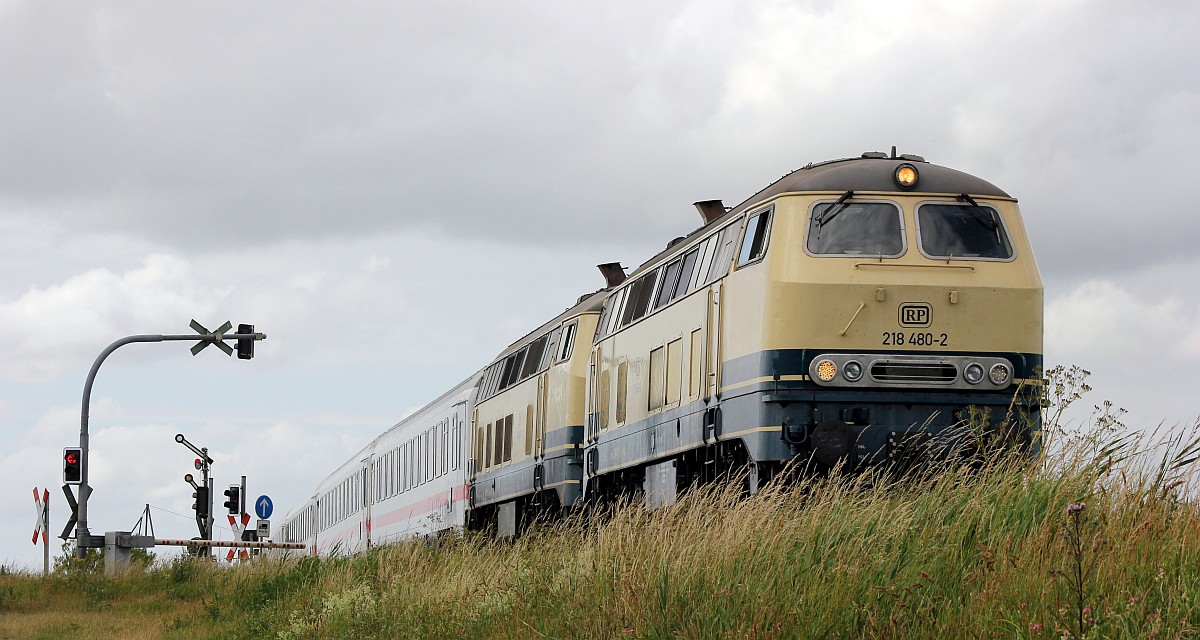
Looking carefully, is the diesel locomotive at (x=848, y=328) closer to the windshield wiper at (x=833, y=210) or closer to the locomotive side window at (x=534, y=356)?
the windshield wiper at (x=833, y=210)

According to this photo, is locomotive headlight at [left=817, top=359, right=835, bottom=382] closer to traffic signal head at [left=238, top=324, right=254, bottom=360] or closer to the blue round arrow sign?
traffic signal head at [left=238, top=324, right=254, bottom=360]

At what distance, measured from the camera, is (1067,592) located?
7.09 meters

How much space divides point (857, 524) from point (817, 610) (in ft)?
4.78

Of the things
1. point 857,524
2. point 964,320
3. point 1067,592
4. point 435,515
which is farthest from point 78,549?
point 1067,592

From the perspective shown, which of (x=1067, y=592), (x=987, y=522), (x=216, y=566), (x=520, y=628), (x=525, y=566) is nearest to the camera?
(x=1067, y=592)

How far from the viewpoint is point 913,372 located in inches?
503

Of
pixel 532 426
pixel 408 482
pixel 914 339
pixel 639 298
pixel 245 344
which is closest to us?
pixel 914 339

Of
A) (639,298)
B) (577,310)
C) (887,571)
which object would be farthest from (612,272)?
(887,571)

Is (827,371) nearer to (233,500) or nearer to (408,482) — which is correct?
(408,482)

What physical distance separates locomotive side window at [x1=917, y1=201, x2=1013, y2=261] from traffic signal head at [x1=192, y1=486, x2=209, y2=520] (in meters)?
28.8

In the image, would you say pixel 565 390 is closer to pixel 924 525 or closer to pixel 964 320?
pixel 964 320

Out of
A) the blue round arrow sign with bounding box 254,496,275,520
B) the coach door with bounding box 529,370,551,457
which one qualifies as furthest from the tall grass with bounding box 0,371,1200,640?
the blue round arrow sign with bounding box 254,496,275,520

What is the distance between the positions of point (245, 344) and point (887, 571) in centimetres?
2019

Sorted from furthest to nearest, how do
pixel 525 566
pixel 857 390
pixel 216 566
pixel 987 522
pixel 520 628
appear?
pixel 216 566, pixel 857 390, pixel 525 566, pixel 520 628, pixel 987 522
